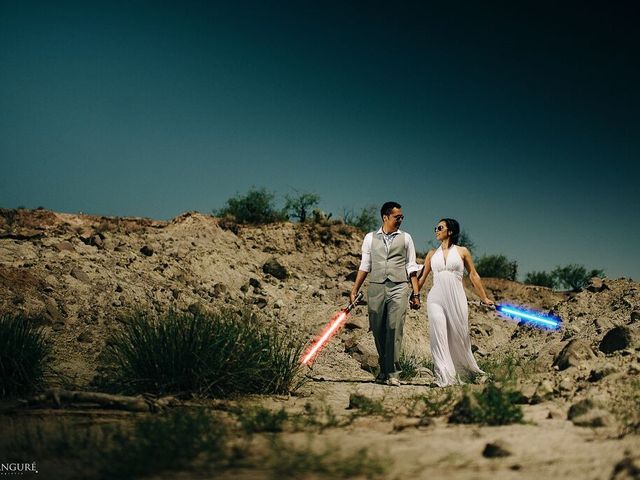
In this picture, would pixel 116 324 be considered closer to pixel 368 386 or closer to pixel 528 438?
pixel 368 386

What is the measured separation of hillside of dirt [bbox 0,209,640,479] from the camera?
3621mm

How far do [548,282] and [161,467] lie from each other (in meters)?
31.2

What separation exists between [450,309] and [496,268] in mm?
22831

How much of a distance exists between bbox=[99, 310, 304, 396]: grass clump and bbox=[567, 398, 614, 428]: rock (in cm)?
305

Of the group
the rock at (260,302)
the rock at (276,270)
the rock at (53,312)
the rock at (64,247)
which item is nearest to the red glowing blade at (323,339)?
the rock at (53,312)

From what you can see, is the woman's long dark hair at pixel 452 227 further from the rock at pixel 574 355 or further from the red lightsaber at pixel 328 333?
the rock at pixel 574 355

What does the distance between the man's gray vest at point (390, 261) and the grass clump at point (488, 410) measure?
322 cm

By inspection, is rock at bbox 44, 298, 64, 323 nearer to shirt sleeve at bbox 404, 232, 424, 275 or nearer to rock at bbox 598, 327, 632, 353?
shirt sleeve at bbox 404, 232, 424, 275

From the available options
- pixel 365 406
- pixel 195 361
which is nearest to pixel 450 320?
pixel 365 406

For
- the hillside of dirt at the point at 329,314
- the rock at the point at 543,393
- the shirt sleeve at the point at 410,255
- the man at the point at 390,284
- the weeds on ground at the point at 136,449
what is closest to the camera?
the weeds on ground at the point at 136,449

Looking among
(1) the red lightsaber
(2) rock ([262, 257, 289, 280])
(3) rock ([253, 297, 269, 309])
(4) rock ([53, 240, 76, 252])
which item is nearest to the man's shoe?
(1) the red lightsaber

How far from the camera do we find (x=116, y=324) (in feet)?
34.0

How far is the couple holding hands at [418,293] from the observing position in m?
7.37

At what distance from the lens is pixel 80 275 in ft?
37.5
